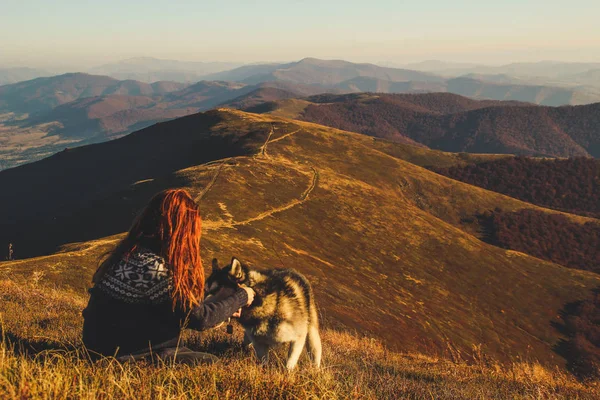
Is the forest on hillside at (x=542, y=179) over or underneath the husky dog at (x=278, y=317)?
underneath

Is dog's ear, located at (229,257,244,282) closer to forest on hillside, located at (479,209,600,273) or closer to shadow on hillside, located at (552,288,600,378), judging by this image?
shadow on hillside, located at (552,288,600,378)

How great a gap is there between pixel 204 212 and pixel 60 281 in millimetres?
24855

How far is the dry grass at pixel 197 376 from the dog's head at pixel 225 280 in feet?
3.49

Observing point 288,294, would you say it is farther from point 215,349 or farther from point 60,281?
point 60,281

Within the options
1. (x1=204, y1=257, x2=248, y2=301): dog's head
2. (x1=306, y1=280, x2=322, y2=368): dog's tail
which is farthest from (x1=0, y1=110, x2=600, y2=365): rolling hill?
(x1=204, y1=257, x2=248, y2=301): dog's head

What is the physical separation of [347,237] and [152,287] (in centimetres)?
5512

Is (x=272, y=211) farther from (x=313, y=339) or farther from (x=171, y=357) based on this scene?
(x=171, y=357)

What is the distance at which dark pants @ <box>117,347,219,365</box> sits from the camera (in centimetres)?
514

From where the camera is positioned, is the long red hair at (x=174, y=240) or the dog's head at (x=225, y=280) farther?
the dog's head at (x=225, y=280)

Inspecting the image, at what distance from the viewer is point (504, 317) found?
55500 mm

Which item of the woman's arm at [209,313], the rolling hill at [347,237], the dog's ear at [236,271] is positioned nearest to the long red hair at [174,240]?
the woman's arm at [209,313]

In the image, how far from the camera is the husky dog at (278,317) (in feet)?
23.1

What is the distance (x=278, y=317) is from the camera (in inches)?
283

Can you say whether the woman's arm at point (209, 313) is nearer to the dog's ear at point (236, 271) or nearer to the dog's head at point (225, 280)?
the dog's head at point (225, 280)
